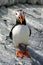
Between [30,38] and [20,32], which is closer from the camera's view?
[20,32]

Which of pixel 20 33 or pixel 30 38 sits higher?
pixel 20 33

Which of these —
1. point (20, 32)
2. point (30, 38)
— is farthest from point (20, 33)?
point (30, 38)

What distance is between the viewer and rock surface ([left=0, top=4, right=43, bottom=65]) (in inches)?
138

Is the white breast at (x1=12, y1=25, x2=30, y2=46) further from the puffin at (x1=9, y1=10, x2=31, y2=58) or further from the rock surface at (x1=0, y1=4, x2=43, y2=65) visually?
the rock surface at (x1=0, y1=4, x2=43, y2=65)

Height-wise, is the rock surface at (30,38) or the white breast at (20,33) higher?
the white breast at (20,33)

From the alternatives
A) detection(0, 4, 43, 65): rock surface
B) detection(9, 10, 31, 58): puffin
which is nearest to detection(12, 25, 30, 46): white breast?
detection(9, 10, 31, 58): puffin

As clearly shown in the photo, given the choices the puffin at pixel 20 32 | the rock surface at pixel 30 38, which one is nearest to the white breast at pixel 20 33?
the puffin at pixel 20 32

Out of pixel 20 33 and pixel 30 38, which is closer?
pixel 20 33

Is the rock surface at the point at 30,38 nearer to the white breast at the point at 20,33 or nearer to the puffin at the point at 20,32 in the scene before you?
the puffin at the point at 20,32

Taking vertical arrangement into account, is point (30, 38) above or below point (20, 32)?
below

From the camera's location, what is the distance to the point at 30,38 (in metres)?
4.24

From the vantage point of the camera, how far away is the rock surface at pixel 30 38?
351cm

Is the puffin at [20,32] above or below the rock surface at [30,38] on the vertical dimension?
above

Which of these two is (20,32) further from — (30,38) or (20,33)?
(30,38)
